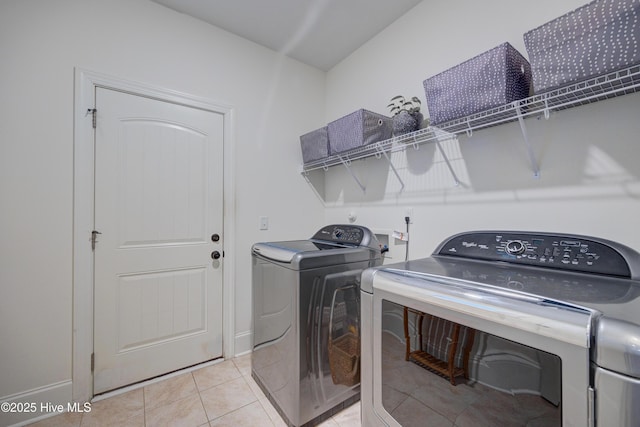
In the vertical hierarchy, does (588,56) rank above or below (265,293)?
above

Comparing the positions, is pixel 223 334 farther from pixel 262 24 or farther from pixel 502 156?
pixel 262 24

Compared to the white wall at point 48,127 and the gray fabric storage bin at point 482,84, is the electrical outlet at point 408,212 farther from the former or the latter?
the white wall at point 48,127

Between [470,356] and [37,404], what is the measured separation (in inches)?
89.1

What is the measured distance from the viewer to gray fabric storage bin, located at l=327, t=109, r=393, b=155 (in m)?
1.81

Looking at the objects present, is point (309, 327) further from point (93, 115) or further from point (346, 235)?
point (93, 115)

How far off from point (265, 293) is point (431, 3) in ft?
7.13

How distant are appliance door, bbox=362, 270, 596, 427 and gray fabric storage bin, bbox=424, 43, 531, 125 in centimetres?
86

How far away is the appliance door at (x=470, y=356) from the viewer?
0.60 metres

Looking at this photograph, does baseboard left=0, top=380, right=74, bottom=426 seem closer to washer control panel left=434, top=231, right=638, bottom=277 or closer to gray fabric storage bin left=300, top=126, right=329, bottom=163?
gray fabric storage bin left=300, top=126, right=329, bottom=163

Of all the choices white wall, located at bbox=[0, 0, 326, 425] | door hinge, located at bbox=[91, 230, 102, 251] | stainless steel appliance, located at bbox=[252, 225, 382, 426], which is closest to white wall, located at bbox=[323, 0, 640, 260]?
stainless steel appliance, located at bbox=[252, 225, 382, 426]

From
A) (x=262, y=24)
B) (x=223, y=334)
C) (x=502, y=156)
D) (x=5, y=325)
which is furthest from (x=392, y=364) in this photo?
(x=262, y=24)

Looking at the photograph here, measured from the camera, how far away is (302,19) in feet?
6.69

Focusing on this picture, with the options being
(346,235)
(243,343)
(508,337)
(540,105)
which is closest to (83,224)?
(243,343)

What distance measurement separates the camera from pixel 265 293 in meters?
1.69
